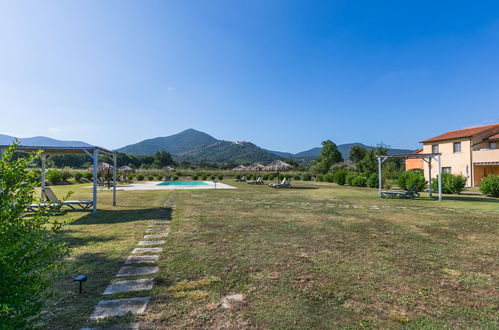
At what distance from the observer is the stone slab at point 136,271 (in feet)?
10.6

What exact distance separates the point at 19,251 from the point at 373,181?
21.2 metres

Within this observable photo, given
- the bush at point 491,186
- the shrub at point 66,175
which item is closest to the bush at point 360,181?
the bush at point 491,186

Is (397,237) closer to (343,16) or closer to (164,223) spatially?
(164,223)

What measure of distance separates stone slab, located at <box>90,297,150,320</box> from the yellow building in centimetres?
2556

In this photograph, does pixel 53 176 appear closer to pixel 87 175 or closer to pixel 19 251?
pixel 87 175

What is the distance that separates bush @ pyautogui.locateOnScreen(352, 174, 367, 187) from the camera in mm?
20484

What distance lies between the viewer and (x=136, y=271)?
3330mm

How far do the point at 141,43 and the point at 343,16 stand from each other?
44.0 ft

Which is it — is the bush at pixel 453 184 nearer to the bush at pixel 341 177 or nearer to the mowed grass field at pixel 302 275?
the bush at pixel 341 177

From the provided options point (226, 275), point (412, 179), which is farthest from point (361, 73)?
point (226, 275)

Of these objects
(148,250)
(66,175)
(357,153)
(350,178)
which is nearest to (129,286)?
(148,250)

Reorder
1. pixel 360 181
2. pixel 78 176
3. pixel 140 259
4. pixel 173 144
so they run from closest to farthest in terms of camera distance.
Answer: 1. pixel 140 259
2. pixel 360 181
3. pixel 78 176
4. pixel 173 144

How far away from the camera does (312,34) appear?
61.3 feet

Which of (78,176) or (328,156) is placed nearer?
(78,176)
